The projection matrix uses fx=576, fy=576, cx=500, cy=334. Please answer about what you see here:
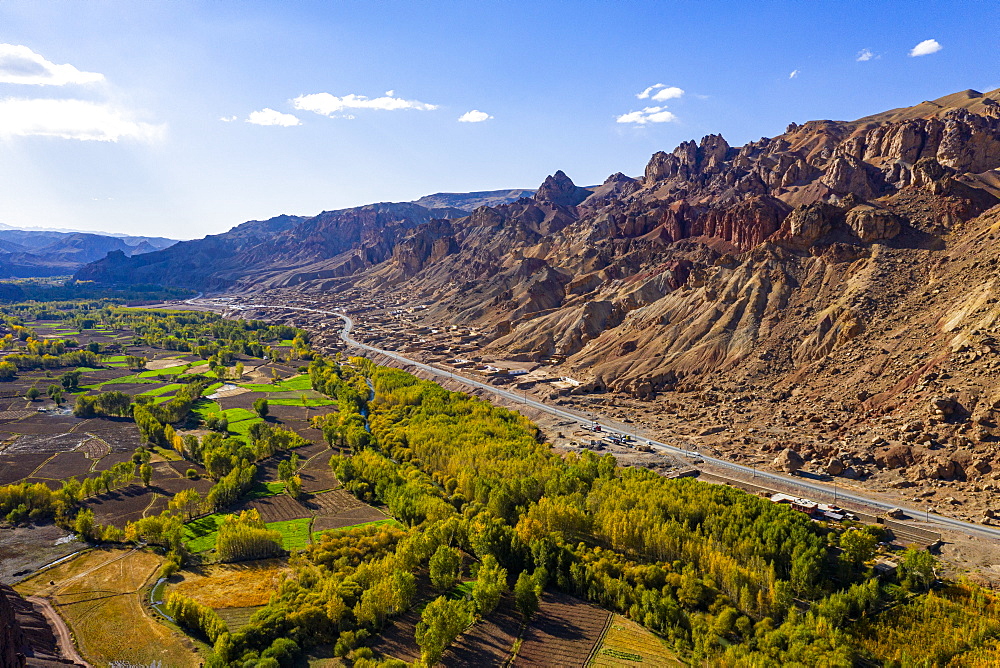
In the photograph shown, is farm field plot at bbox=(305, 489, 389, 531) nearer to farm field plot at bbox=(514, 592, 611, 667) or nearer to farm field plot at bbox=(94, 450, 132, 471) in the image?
farm field plot at bbox=(514, 592, 611, 667)

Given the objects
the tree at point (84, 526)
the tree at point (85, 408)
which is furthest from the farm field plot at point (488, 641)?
the tree at point (85, 408)

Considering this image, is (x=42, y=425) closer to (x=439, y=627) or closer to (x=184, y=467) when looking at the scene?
(x=184, y=467)

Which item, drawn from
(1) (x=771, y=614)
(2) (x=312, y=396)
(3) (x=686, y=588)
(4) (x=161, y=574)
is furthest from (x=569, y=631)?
(2) (x=312, y=396)

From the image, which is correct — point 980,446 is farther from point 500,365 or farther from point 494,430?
point 500,365

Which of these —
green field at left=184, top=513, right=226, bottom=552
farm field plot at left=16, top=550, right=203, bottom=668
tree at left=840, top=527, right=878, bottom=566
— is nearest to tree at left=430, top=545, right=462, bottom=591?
farm field plot at left=16, top=550, right=203, bottom=668

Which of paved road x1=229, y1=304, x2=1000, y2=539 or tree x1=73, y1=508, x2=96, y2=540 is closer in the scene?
paved road x1=229, y1=304, x2=1000, y2=539
